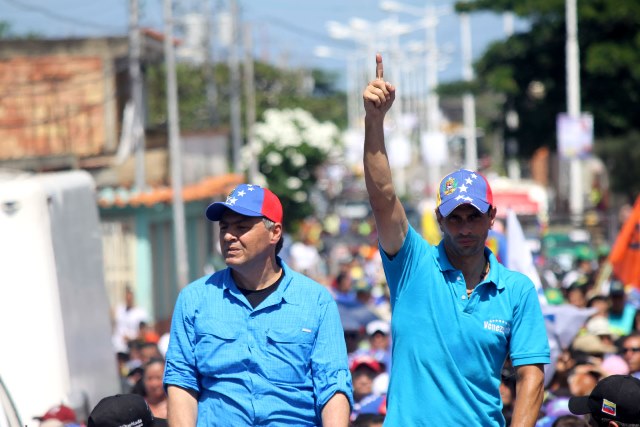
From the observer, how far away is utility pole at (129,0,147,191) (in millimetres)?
24844

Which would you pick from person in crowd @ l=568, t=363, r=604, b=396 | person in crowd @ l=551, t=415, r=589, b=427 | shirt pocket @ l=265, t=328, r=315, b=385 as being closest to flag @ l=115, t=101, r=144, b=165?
person in crowd @ l=568, t=363, r=604, b=396

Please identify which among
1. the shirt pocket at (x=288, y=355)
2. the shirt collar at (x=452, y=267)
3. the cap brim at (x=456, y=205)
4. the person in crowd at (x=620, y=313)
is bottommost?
the person in crowd at (x=620, y=313)

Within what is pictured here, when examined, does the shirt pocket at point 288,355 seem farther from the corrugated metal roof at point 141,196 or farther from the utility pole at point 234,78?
the utility pole at point 234,78

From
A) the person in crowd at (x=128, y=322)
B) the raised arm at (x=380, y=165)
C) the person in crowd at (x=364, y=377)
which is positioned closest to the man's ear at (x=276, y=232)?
the raised arm at (x=380, y=165)

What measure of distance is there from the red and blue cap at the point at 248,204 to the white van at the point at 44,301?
314 cm

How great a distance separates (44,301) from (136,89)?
18868 mm

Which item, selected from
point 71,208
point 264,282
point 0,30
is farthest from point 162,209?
point 0,30

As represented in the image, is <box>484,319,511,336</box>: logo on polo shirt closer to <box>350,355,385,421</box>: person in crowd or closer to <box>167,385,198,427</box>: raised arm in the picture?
<box>167,385,198,427</box>: raised arm

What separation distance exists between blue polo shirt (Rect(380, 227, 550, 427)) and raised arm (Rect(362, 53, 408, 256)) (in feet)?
0.45

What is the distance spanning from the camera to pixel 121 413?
16.7 feet

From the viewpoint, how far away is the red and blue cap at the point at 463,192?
15.5 feet

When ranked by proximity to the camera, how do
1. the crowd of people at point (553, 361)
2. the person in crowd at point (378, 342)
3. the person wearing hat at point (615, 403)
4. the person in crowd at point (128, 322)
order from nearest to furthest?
the person wearing hat at point (615, 403)
the crowd of people at point (553, 361)
the person in crowd at point (378, 342)
the person in crowd at point (128, 322)

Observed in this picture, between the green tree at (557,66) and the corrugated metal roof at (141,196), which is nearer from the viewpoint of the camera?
the corrugated metal roof at (141,196)

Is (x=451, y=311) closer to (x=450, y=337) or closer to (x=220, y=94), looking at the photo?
(x=450, y=337)
